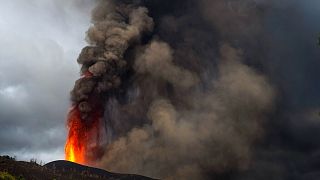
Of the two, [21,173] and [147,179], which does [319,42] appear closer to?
[21,173]

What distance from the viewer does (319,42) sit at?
146 feet

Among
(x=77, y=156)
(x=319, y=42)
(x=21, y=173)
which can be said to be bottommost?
(x=319, y=42)

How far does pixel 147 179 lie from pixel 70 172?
24949mm

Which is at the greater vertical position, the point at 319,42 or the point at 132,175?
the point at 132,175

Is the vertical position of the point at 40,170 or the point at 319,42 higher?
the point at 40,170

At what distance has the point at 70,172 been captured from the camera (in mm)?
160125

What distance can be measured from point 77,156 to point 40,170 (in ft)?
41.1

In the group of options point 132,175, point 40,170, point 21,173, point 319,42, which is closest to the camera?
point 319,42

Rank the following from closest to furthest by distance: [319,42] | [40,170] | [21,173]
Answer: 1. [319,42]
2. [21,173]
3. [40,170]

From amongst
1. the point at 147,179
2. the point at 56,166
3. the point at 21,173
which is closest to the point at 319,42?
the point at 21,173

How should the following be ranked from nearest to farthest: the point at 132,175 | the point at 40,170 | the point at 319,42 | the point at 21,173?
the point at 319,42 → the point at 21,173 → the point at 40,170 → the point at 132,175

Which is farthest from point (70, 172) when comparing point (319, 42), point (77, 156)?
point (319, 42)

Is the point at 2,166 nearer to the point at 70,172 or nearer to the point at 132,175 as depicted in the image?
the point at 70,172

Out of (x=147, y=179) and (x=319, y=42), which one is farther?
(x=147, y=179)
